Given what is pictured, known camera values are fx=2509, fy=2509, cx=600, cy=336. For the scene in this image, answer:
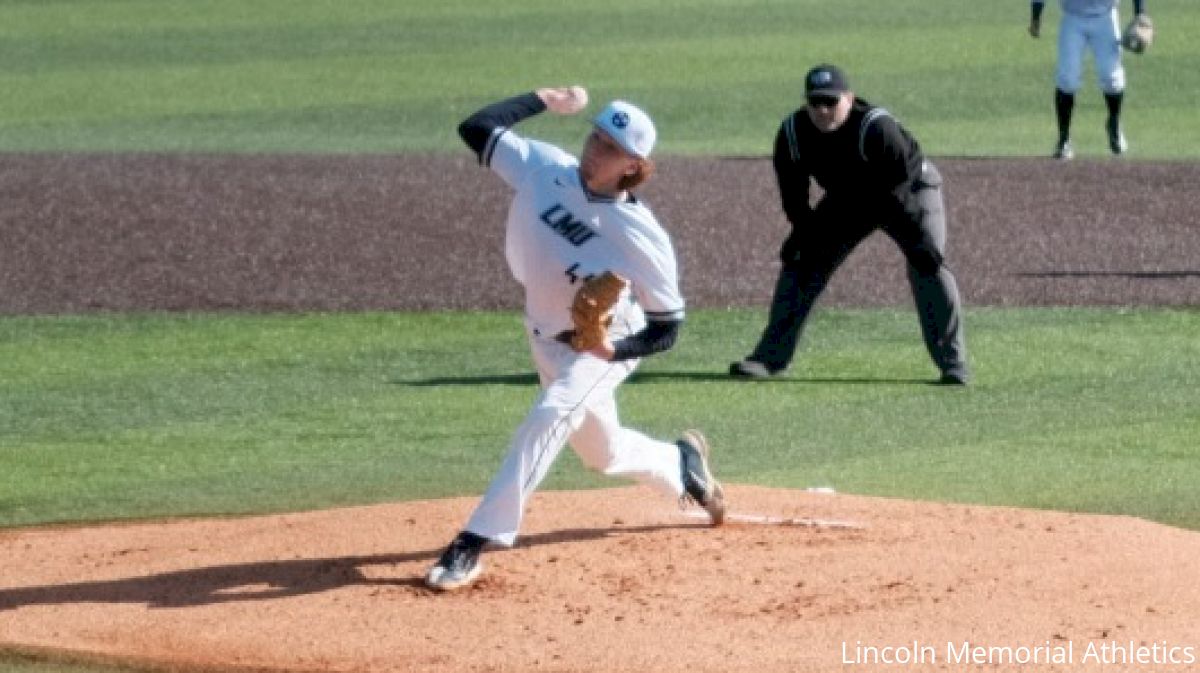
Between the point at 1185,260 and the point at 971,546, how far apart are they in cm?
750

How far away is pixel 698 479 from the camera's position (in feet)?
30.1

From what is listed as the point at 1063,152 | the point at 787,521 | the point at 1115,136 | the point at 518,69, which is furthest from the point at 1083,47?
the point at 787,521

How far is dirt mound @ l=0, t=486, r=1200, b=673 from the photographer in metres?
7.71

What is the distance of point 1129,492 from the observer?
10242mm

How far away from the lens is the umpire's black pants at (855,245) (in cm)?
1239

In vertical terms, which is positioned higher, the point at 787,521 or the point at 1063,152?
the point at 1063,152

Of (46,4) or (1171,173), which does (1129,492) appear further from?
(46,4)

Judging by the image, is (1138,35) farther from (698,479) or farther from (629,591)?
(629,591)

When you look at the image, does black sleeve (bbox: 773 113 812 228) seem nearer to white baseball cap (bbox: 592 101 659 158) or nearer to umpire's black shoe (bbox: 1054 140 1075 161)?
white baseball cap (bbox: 592 101 659 158)

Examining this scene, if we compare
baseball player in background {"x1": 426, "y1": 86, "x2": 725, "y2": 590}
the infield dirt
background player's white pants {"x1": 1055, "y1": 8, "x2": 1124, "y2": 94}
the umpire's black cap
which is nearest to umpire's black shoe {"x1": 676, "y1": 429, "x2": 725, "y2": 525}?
the infield dirt

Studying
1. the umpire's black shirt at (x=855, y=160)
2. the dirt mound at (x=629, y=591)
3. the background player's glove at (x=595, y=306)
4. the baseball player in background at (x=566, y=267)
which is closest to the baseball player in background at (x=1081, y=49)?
the umpire's black shirt at (x=855, y=160)

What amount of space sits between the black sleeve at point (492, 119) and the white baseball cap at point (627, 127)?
1.55ft

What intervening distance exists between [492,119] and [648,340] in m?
0.95

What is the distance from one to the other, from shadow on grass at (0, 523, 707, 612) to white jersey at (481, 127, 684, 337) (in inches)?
41.8
